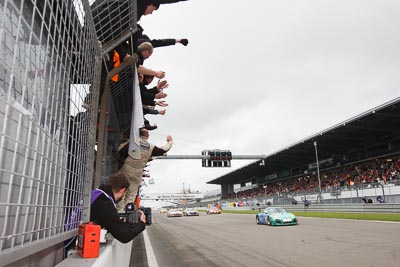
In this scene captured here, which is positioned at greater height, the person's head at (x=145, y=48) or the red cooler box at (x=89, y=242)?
the person's head at (x=145, y=48)

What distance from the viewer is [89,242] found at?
2.49m

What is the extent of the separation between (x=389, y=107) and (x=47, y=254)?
28.9 metres

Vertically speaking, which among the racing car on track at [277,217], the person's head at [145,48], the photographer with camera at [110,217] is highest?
the person's head at [145,48]

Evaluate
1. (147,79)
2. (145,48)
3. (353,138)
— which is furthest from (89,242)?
(353,138)

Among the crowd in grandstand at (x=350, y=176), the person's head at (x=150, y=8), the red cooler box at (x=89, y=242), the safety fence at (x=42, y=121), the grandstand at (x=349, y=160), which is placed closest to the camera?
the safety fence at (x=42, y=121)

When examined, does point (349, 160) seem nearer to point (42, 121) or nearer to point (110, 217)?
point (110, 217)

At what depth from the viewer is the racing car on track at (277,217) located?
1659 cm

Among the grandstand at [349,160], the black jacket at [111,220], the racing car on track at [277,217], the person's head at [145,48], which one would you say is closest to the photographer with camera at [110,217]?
the black jacket at [111,220]

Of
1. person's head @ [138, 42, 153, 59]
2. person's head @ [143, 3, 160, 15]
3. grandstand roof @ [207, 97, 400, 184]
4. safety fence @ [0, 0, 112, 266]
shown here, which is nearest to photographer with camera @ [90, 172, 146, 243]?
safety fence @ [0, 0, 112, 266]

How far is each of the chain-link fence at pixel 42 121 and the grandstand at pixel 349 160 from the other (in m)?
23.0

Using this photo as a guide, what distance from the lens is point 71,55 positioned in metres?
2.43

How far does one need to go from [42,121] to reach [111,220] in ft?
4.58

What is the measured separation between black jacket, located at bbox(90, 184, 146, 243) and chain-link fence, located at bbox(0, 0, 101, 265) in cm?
17

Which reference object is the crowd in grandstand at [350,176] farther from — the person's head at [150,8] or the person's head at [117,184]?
the person's head at [117,184]
